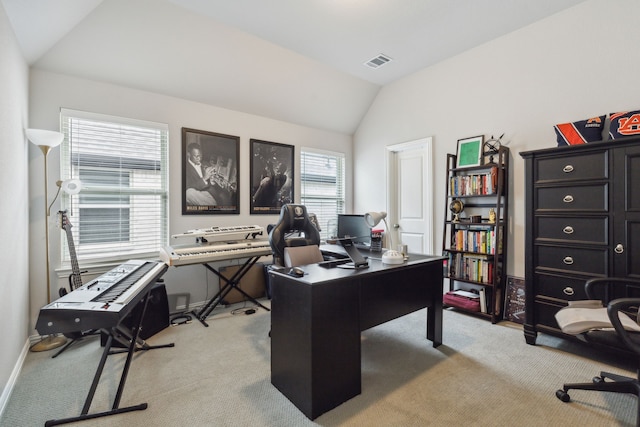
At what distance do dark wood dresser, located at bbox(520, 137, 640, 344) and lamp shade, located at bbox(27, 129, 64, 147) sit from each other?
422 cm

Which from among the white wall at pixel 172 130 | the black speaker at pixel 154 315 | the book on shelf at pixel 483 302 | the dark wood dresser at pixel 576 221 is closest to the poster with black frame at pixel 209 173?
the white wall at pixel 172 130

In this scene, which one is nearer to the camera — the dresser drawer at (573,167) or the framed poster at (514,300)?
the dresser drawer at (573,167)

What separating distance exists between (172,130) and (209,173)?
2.14ft

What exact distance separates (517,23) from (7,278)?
16.6 feet

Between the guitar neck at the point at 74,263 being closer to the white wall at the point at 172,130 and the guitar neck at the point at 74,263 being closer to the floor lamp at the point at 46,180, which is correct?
the floor lamp at the point at 46,180

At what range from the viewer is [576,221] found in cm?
246

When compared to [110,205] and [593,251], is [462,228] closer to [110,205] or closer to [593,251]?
[593,251]

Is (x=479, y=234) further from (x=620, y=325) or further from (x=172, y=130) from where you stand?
(x=172, y=130)

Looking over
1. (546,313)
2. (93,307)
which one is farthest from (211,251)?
(546,313)

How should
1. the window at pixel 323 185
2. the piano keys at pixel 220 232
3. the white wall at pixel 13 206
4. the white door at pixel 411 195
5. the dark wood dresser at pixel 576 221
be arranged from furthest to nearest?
the window at pixel 323 185 < the white door at pixel 411 195 < the piano keys at pixel 220 232 < the dark wood dresser at pixel 576 221 < the white wall at pixel 13 206

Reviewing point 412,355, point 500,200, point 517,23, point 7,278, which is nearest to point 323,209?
point 500,200

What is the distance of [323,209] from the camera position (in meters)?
5.11

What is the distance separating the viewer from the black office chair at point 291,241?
2.61 m

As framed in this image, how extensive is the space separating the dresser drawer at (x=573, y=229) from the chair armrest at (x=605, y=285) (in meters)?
0.32
